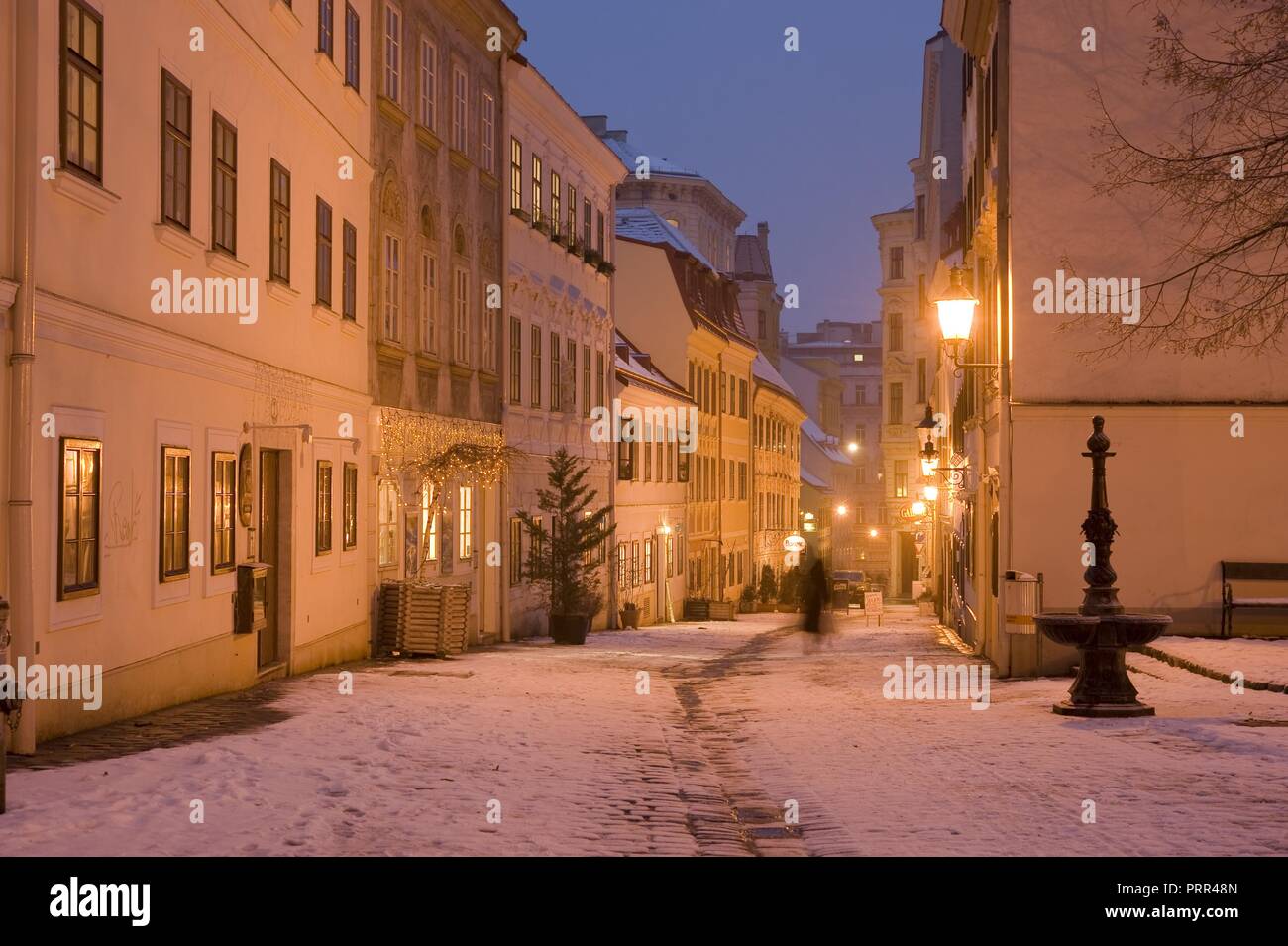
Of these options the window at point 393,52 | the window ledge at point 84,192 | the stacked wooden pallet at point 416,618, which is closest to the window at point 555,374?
the window at point 393,52

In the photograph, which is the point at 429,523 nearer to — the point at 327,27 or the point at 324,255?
the point at 324,255

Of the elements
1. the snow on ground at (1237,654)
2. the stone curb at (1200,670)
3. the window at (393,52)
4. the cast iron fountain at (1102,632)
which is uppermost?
the window at (393,52)

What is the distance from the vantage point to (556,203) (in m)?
35.4

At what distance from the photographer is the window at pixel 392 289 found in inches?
928

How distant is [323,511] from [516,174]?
12.9 meters

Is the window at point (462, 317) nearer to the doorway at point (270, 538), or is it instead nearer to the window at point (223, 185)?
the doorway at point (270, 538)

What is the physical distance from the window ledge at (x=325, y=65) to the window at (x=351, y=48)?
69cm

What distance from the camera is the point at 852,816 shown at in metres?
10.2

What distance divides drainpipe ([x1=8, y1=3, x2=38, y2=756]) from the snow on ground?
11.2 meters

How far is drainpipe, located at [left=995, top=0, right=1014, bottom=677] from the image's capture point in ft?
70.1

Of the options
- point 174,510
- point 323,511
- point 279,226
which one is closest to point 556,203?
point 323,511

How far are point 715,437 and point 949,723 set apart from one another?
142 ft

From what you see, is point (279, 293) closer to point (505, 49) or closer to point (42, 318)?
point (42, 318)

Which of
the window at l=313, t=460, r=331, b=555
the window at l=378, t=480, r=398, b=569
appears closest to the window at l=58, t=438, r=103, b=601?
the window at l=313, t=460, r=331, b=555
